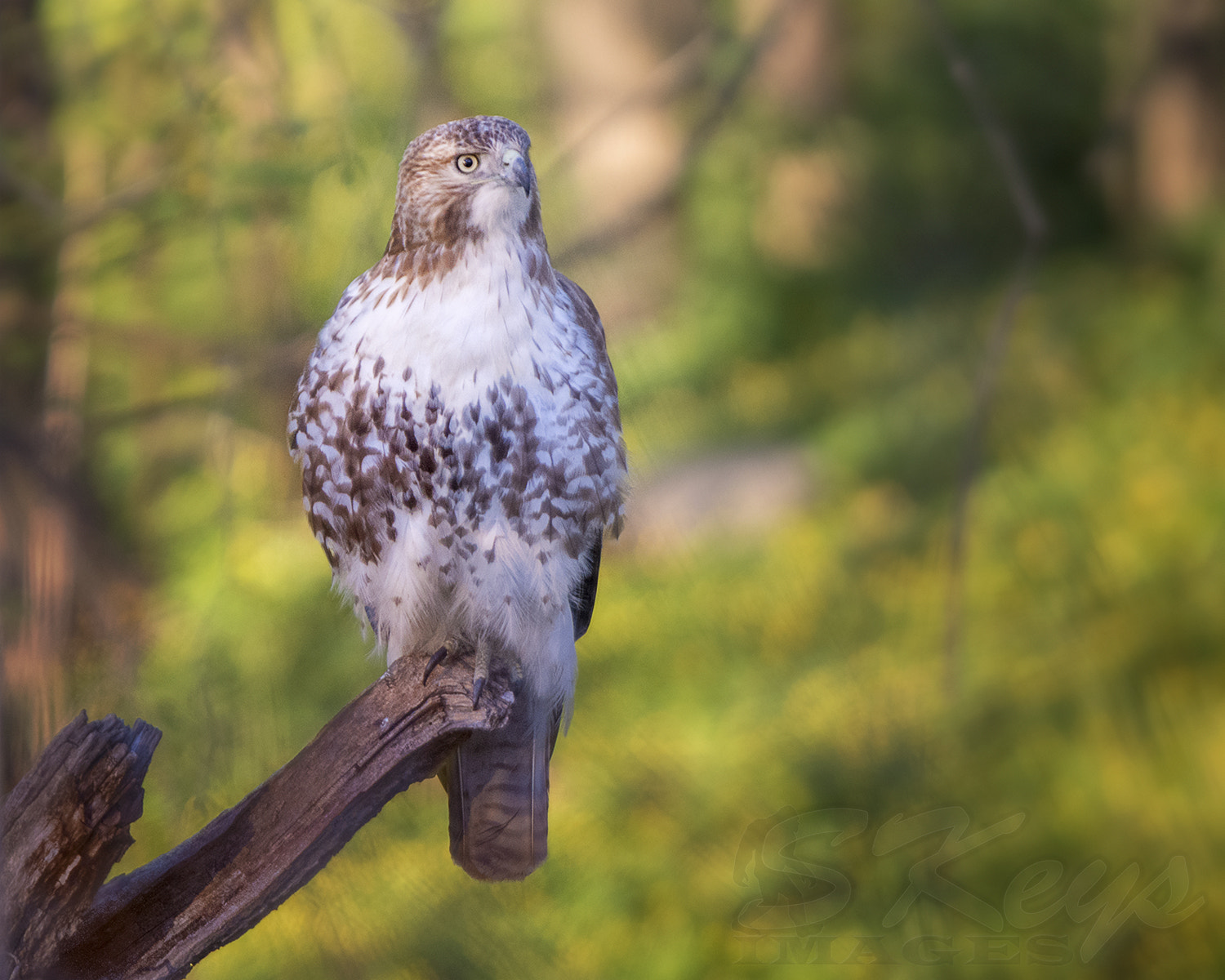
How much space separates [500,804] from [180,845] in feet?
0.85

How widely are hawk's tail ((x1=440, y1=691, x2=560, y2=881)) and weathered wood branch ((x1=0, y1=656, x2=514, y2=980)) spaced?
2.4 inches

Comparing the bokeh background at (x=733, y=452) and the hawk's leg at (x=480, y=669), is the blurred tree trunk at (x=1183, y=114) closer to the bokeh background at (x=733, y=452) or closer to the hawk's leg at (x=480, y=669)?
the bokeh background at (x=733, y=452)

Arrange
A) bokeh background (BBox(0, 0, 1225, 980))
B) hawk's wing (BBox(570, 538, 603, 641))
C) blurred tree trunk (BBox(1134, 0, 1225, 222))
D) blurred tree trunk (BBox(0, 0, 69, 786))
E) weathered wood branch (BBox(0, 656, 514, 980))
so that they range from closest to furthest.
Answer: weathered wood branch (BBox(0, 656, 514, 980)) < blurred tree trunk (BBox(0, 0, 69, 786)) < hawk's wing (BBox(570, 538, 603, 641)) < bokeh background (BBox(0, 0, 1225, 980)) < blurred tree trunk (BBox(1134, 0, 1225, 222))

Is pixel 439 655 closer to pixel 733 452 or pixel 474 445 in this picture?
pixel 474 445

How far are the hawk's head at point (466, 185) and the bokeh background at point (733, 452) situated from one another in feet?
1.04

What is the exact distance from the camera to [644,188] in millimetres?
1552

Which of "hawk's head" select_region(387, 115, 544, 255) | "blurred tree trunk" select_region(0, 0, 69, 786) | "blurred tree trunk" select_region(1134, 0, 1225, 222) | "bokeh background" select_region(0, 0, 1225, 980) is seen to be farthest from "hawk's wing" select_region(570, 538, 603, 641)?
"blurred tree trunk" select_region(1134, 0, 1225, 222)

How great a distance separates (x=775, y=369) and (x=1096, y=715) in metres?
0.77

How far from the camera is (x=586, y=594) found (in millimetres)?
1083

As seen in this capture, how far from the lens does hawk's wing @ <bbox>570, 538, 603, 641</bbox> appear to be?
3.38ft

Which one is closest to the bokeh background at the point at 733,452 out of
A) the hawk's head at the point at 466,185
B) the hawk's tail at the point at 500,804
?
the hawk's tail at the point at 500,804

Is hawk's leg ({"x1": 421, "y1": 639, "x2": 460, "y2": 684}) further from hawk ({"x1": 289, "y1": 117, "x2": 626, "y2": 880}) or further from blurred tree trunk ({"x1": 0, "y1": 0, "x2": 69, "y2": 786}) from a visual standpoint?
blurred tree trunk ({"x1": 0, "y1": 0, "x2": 69, "y2": 786})

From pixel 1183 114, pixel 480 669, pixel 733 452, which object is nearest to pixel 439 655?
pixel 480 669

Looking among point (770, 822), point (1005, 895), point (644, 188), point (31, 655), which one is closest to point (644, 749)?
point (770, 822)
